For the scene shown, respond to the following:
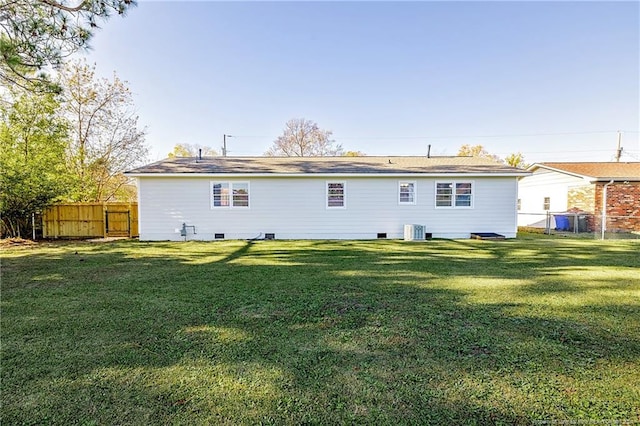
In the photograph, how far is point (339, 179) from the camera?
11.6m

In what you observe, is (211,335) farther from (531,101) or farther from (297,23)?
(531,101)

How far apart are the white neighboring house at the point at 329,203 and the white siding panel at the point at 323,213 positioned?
1.5 inches

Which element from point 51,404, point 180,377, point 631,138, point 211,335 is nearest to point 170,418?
point 180,377

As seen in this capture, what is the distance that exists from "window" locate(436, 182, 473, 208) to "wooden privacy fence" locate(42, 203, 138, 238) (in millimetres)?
12311

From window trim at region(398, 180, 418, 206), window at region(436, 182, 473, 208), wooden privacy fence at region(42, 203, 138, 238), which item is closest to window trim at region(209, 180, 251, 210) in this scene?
wooden privacy fence at region(42, 203, 138, 238)

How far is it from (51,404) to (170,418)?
85cm

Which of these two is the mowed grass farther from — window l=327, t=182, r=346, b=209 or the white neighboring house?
window l=327, t=182, r=346, b=209

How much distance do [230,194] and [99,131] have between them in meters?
9.72

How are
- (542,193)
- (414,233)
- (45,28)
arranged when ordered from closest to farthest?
(45,28), (414,233), (542,193)

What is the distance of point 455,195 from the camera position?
1172 cm

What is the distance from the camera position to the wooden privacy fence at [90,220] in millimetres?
12273

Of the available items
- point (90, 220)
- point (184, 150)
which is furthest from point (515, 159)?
point (90, 220)

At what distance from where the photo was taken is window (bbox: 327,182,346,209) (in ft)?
38.3

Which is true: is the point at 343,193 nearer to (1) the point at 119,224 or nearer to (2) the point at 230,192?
(2) the point at 230,192
